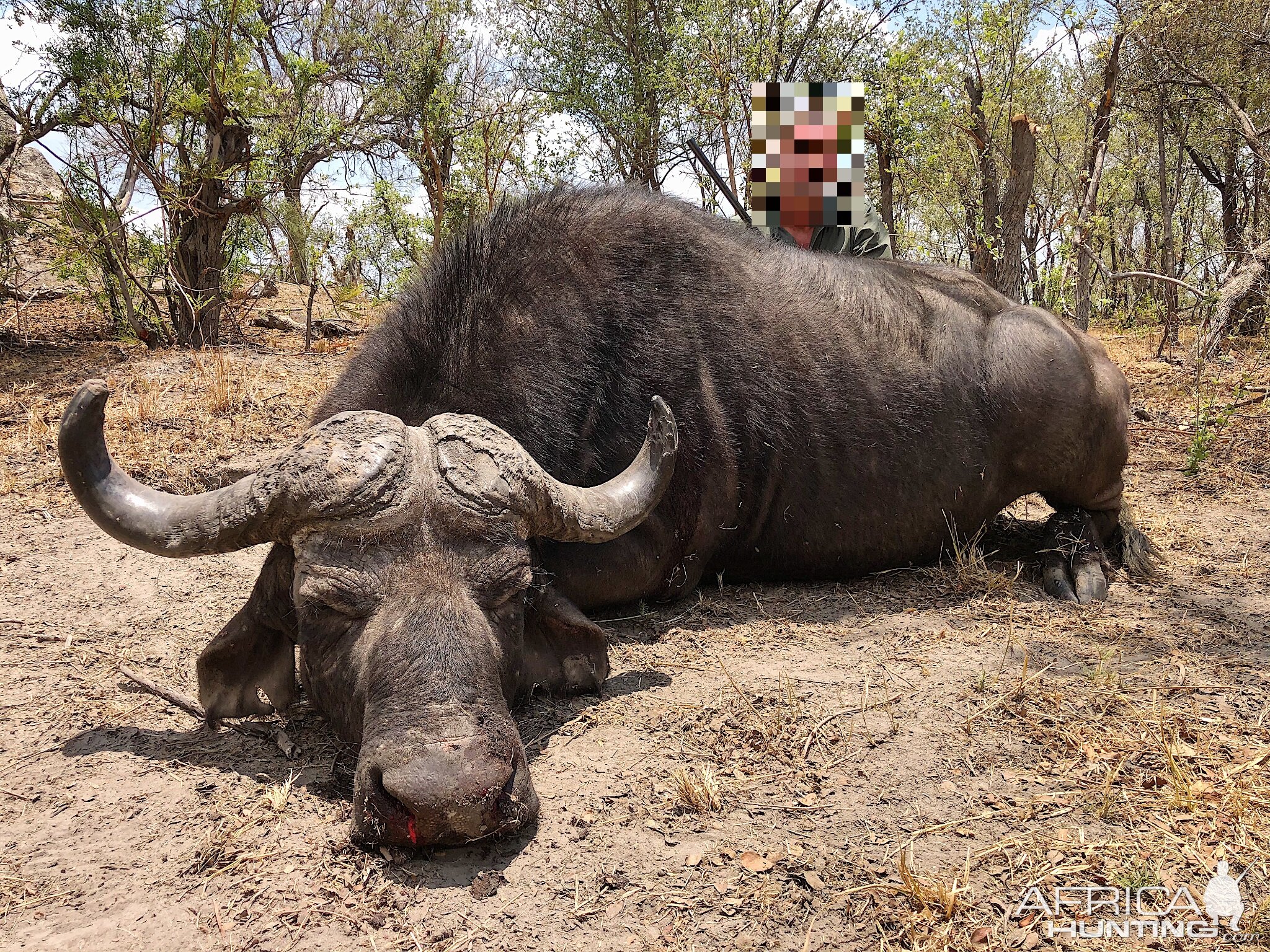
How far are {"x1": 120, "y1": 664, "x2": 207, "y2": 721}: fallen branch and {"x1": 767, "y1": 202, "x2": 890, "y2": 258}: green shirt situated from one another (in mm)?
5333

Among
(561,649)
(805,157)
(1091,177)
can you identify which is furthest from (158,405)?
(1091,177)

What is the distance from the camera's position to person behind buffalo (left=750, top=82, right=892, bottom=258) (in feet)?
21.6

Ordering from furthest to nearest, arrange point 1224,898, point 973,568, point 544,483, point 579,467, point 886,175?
point 886,175, point 973,568, point 579,467, point 544,483, point 1224,898

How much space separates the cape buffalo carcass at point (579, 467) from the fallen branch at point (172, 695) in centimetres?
16

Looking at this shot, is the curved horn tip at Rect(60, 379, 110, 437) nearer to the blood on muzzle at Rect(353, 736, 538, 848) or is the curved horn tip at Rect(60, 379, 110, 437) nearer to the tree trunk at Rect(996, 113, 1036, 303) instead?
the blood on muzzle at Rect(353, 736, 538, 848)

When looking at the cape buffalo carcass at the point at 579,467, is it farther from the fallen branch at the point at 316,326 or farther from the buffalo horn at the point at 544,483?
the fallen branch at the point at 316,326

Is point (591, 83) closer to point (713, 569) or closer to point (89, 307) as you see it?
point (89, 307)

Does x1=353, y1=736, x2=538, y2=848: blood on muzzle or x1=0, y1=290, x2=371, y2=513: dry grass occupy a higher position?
x1=0, y1=290, x2=371, y2=513: dry grass

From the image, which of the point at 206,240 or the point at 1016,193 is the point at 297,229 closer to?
the point at 206,240

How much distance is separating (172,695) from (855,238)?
20.1 feet

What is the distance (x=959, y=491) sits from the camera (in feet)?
15.4

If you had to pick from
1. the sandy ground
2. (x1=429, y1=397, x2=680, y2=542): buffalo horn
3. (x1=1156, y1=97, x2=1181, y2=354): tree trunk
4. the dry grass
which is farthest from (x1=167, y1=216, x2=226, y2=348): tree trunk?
(x1=1156, y1=97, x2=1181, y2=354): tree trunk

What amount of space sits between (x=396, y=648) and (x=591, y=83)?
13523mm

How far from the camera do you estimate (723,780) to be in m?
2.66
